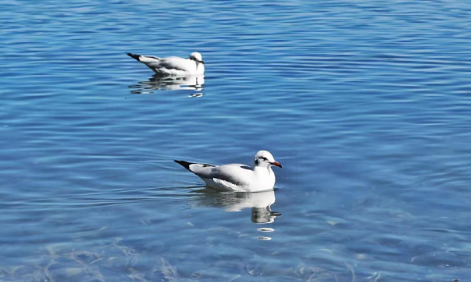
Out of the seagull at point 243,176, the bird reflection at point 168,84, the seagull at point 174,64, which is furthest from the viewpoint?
the seagull at point 174,64

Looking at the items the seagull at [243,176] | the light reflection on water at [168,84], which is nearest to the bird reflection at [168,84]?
the light reflection on water at [168,84]

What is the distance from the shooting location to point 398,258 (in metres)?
13.1

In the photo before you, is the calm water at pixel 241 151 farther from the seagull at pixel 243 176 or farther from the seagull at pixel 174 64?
the seagull at pixel 174 64

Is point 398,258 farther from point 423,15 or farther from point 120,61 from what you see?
point 423,15

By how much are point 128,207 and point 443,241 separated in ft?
17.1

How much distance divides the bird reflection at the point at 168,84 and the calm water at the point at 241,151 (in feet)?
0.38

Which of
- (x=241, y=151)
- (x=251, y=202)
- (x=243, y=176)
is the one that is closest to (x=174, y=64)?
(x=241, y=151)

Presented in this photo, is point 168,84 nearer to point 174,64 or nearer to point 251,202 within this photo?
point 174,64

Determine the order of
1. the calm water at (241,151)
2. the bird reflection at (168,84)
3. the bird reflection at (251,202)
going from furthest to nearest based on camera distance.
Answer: the bird reflection at (168,84), the bird reflection at (251,202), the calm water at (241,151)

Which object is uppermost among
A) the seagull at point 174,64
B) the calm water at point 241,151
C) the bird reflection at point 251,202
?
the seagull at point 174,64

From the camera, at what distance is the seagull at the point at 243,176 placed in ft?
53.8

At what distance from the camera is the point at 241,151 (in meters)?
19.1

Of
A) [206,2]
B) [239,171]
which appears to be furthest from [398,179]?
[206,2]

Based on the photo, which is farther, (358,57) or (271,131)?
(358,57)
